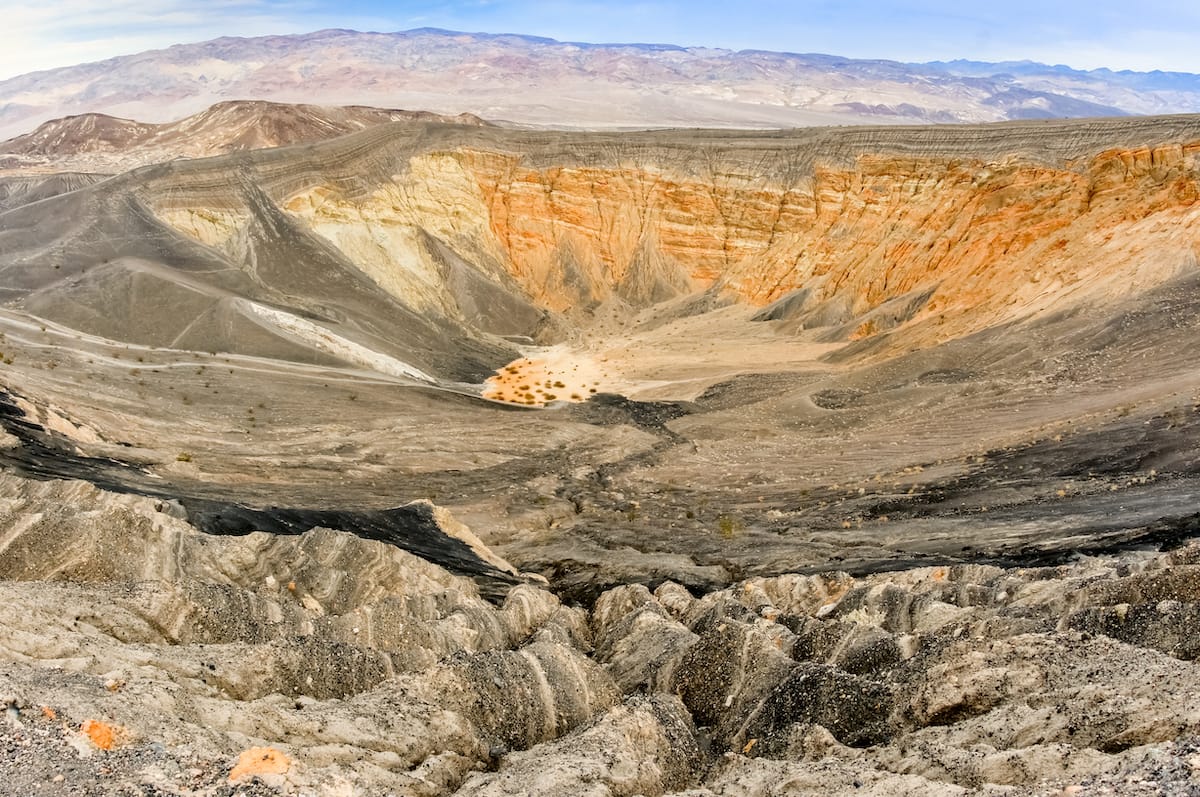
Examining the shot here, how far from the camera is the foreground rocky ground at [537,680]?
7.43m

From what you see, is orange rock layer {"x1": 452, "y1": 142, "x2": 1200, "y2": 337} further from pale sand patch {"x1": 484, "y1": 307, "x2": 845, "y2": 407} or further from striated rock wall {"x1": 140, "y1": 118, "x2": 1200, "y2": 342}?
pale sand patch {"x1": 484, "y1": 307, "x2": 845, "y2": 407}

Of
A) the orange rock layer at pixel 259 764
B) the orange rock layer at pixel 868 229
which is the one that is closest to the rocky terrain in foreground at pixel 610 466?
the orange rock layer at pixel 259 764

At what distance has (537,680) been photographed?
36.9ft

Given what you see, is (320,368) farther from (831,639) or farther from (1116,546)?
(1116,546)

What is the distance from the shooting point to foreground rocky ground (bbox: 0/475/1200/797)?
24.4ft

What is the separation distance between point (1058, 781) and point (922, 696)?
2.61 m

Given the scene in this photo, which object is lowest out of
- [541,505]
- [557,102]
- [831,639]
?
[541,505]

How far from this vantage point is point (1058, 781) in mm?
7004

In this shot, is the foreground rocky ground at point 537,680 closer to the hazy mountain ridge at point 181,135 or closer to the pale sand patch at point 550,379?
the pale sand patch at point 550,379

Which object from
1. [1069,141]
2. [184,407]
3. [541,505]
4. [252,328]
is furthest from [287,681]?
[1069,141]

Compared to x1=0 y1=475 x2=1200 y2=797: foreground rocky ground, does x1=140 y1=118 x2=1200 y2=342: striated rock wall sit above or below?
above

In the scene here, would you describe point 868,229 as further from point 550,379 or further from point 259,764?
point 259,764

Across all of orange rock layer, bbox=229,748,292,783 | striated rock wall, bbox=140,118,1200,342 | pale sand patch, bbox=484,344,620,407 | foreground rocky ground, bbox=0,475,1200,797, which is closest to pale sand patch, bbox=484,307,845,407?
pale sand patch, bbox=484,344,620,407

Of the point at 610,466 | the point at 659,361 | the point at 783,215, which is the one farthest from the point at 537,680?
the point at 783,215
